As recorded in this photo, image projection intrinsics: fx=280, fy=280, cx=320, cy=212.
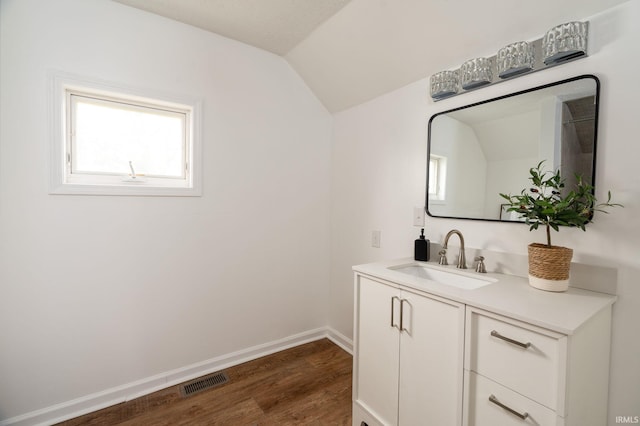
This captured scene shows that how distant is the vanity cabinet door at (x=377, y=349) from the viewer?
4.56 feet

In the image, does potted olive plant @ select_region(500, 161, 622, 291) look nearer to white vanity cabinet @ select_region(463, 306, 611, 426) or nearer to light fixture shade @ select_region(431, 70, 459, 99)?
white vanity cabinet @ select_region(463, 306, 611, 426)

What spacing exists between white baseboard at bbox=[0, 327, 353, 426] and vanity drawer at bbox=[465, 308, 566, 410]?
60.6 inches

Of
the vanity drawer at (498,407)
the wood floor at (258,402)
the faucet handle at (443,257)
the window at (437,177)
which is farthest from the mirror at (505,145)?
the wood floor at (258,402)

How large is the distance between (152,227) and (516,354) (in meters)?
2.07

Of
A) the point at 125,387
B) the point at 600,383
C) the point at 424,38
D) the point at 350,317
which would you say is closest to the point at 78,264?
the point at 125,387

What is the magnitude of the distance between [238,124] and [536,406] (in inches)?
89.7

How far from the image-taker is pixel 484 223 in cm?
154

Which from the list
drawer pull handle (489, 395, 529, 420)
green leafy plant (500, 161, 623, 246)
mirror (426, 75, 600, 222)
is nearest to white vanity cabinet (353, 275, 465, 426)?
drawer pull handle (489, 395, 529, 420)

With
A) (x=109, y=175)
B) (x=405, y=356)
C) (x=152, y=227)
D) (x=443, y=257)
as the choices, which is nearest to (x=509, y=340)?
(x=405, y=356)

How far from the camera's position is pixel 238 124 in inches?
86.4

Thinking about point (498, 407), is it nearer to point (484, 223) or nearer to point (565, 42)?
point (484, 223)

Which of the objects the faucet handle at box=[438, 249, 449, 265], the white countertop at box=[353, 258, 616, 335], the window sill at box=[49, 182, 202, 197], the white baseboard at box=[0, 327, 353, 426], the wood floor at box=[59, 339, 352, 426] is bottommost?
the wood floor at box=[59, 339, 352, 426]

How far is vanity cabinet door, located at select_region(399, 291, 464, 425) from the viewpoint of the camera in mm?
1118

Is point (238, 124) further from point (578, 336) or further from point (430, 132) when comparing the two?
point (578, 336)
